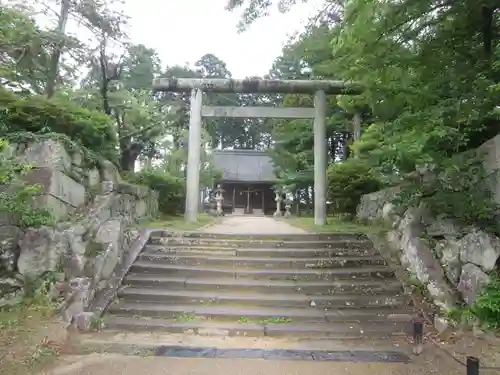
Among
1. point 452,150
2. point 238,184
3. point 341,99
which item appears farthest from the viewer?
point 238,184

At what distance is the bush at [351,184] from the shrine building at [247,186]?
15262 mm

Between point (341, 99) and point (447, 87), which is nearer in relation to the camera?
point (447, 87)

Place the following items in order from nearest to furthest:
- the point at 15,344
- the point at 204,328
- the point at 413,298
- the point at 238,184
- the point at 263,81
A: the point at 15,344 → the point at 204,328 → the point at 413,298 → the point at 263,81 → the point at 238,184

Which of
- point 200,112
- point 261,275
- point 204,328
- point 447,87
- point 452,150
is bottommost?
point 204,328

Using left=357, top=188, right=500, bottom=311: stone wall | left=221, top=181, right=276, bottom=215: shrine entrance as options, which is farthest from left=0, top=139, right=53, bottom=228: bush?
left=221, top=181, right=276, bottom=215: shrine entrance

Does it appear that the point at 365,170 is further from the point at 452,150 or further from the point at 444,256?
the point at 444,256

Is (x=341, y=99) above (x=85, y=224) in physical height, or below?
above

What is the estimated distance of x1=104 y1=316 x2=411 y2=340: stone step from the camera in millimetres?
4895

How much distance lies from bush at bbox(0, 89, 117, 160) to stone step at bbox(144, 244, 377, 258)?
9.05 feet

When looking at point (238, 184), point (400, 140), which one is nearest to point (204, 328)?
point (400, 140)

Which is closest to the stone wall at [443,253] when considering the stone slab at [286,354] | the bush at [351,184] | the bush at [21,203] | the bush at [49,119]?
the stone slab at [286,354]

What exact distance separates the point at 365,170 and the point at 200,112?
5.25 meters

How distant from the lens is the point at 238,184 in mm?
29109

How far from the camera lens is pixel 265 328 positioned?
16.3 feet
